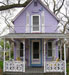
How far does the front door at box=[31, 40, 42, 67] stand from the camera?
1514 centimetres

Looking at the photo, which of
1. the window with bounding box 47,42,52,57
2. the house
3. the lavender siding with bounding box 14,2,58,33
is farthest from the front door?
the lavender siding with bounding box 14,2,58,33

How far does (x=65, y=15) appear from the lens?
107ft

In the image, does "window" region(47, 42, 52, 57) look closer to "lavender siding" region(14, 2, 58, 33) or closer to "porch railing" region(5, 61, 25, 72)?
"lavender siding" region(14, 2, 58, 33)

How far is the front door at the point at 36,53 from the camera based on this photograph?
15142 millimetres

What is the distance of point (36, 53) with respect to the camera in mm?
15328

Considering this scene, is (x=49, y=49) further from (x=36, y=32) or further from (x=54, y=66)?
(x=54, y=66)

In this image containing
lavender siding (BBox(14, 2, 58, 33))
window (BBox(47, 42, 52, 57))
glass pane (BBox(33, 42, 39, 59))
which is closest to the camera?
glass pane (BBox(33, 42, 39, 59))

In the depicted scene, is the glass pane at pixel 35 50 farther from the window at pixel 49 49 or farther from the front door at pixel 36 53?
the window at pixel 49 49

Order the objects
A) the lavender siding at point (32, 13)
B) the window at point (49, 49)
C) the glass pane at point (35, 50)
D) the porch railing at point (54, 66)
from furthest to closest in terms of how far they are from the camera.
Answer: the lavender siding at point (32, 13)
the window at point (49, 49)
the glass pane at point (35, 50)
the porch railing at point (54, 66)

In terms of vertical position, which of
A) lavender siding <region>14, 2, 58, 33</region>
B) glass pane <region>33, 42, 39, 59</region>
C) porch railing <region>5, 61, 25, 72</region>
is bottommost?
porch railing <region>5, 61, 25, 72</region>

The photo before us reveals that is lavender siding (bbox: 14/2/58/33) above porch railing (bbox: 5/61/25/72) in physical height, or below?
above

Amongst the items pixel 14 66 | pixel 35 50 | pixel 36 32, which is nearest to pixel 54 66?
pixel 14 66

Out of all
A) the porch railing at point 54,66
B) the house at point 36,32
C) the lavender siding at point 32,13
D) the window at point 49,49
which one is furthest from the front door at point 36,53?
the porch railing at point 54,66

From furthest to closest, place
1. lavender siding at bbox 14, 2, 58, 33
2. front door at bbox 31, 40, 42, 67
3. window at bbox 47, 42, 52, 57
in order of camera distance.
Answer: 1. lavender siding at bbox 14, 2, 58, 33
2. window at bbox 47, 42, 52, 57
3. front door at bbox 31, 40, 42, 67
